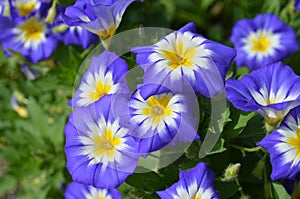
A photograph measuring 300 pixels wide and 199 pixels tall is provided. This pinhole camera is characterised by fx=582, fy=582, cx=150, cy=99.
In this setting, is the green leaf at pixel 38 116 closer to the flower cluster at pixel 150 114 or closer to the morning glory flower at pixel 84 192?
the morning glory flower at pixel 84 192

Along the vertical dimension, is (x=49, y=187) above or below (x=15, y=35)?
below

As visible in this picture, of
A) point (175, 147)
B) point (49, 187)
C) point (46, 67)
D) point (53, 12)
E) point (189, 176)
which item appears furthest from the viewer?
point (46, 67)

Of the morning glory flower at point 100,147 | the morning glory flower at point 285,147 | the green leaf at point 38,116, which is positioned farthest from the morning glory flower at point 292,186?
the green leaf at point 38,116

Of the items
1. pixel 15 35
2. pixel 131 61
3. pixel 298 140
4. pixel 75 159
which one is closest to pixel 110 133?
pixel 75 159

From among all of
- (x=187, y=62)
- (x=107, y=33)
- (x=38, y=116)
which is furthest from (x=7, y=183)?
(x=187, y=62)

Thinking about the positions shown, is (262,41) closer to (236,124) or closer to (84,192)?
(236,124)

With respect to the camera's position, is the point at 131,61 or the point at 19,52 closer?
the point at 131,61

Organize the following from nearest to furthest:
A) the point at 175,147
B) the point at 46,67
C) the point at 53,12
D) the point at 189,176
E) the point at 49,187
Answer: the point at 189,176, the point at 175,147, the point at 53,12, the point at 49,187, the point at 46,67

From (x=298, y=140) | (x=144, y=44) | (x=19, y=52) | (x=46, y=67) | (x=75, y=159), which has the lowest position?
(x=46, y=67)

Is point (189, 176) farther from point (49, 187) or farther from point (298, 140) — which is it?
point (49, 187)
